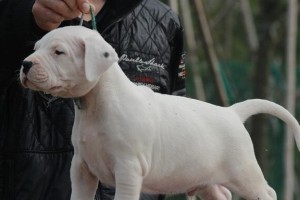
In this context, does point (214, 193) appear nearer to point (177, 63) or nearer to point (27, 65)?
point (27, 65)

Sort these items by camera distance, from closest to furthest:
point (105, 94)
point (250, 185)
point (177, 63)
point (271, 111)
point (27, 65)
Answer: point (27, 65) → point (105, 94) → point (250, 185) → point (271, 111) → point (177, 63)

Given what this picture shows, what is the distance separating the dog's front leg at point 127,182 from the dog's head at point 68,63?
0.62ft

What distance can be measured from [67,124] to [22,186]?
23 centimetres

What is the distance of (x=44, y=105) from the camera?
112 inches

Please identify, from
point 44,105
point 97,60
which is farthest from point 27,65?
point 44,105

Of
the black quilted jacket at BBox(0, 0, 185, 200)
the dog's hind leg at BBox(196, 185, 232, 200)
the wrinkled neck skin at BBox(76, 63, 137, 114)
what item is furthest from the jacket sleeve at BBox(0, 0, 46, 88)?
the dog's hind leg at BBox(196, 185, 232, 200)

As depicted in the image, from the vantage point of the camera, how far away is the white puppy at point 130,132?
6.37ft

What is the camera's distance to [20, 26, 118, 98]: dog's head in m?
1.92

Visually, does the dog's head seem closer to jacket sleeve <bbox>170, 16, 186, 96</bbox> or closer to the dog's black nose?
the dog's black nose

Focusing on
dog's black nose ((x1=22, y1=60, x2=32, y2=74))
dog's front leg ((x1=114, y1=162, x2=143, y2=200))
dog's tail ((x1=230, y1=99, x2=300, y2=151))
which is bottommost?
dog's tail ((x1=230, y1=99, x2=300, y2=151))

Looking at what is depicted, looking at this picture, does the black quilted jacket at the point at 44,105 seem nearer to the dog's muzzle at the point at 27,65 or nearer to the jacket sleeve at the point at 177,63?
the jacket sleeve at the point at 177,63

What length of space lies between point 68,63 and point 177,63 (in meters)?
1.27

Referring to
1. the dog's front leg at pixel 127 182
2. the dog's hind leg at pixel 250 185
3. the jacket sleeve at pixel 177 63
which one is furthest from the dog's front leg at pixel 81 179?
the jacket sleeve at pixel 177 63

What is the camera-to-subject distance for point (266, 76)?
26.9 feet
